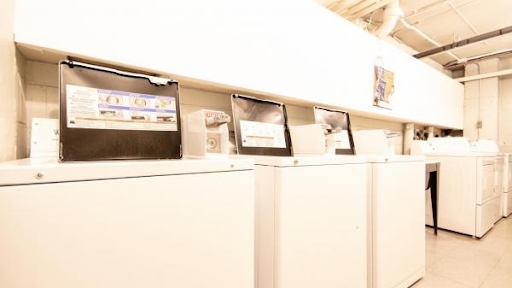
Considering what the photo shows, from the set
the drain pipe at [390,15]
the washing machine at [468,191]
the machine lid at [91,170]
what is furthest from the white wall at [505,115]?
the machine lid at [91,170]

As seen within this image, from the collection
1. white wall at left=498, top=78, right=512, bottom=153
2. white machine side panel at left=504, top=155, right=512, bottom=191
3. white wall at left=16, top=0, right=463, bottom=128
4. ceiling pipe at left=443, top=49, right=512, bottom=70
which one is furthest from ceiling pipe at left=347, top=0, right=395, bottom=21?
white wall at left=498, top=78, right=512, bottom=153

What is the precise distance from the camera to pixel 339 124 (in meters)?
2.11

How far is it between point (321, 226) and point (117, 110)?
98 cm

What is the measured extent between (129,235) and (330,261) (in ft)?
2.98

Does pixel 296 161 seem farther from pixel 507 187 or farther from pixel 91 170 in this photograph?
pixel 507 187

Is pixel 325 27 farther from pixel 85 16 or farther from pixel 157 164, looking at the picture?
pixel 157 164

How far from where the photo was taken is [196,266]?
0.72 m

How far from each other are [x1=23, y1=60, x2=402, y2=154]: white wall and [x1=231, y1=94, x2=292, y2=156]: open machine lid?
0.09 m

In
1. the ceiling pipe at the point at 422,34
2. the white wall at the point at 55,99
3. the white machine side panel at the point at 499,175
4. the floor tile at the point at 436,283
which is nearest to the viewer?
the white wall at the point at 55,99

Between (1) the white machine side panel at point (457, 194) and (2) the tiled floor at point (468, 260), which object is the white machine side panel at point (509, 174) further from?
(1) the white machine side panel at point (457, 194)

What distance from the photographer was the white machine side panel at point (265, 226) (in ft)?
3.28

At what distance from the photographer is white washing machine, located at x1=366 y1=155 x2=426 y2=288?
4.60ft

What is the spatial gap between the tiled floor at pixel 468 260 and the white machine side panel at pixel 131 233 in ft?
5.43

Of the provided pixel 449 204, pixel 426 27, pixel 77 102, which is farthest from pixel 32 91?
pixel 426 27
